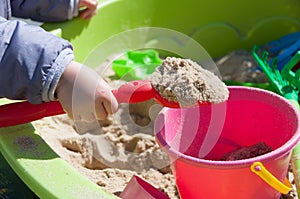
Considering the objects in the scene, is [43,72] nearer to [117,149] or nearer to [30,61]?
[30,61]

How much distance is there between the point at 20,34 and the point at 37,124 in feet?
1.22

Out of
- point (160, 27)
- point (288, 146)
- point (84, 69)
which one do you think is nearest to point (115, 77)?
point (160, 27)

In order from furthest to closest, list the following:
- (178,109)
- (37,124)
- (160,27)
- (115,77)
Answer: (160,27), (115,77), (37,124), (178,109)

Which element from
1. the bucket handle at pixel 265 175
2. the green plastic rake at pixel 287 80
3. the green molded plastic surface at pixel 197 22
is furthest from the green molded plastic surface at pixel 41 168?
the green plastic rake at pixel 287 80

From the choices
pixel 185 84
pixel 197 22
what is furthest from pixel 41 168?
pixel 197 22

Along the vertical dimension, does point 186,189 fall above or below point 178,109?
below

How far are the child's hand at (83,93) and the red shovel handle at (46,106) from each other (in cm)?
3

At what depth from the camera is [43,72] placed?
1.09 metres

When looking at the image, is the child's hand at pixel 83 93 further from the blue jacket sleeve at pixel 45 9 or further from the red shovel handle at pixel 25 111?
the blue jacket sleeve at pixel 45 9

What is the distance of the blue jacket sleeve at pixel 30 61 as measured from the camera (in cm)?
109

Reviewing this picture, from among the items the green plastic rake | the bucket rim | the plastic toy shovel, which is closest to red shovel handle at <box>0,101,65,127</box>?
the plastic toy shovel

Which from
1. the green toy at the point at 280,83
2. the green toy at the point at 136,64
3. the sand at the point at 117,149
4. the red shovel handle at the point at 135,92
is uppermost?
the red shovel handle at the point at 135,92

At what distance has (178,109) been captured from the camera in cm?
121

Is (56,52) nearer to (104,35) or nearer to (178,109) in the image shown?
(178,109)
